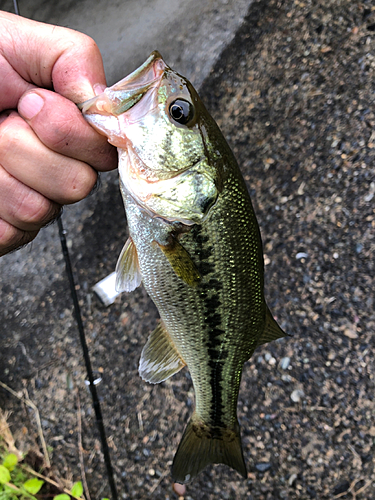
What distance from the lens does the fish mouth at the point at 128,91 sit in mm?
1053

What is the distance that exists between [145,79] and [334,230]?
5.51 feet

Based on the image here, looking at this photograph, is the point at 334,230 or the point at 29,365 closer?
the point at 334,230

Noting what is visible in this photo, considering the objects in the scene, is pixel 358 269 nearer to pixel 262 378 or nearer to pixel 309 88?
pixel 262 378

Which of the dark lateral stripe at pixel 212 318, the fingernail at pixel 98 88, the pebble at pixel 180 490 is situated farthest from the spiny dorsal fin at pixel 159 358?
the pebble at pixel 180 490

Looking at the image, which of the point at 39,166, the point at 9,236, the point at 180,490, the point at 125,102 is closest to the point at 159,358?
the point at 9,236

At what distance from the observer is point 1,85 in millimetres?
1174

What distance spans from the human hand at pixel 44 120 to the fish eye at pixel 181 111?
0.84 feet

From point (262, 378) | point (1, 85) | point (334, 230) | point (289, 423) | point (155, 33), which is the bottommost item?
point (289, 423)

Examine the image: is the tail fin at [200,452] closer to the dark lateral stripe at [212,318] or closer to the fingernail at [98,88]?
the dark lateral stripe at [212,318]

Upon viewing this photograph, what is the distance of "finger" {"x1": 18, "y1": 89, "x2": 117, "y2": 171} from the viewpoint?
42.6 inches

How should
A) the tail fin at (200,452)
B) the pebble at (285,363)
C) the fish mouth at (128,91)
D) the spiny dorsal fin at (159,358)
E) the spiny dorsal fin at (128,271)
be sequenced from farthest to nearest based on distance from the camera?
the pebble at (285,363) < the tail fin at (200,452) < the spiny dorsal fin at (159,358) < the spiny dorsal fin at (128,271) < the fish mouth at (128,91)

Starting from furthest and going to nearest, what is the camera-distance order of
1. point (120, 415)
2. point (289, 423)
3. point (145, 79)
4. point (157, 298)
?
point (120, 415) < point (289, 423) < point (157, 298) < point (145, 79)

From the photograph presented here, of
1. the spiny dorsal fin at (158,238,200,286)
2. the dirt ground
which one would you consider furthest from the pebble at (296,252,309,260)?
the spiny dorsal fin at (158,238,200,286)

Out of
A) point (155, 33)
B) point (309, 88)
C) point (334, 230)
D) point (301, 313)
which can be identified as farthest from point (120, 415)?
point (155, 33)
